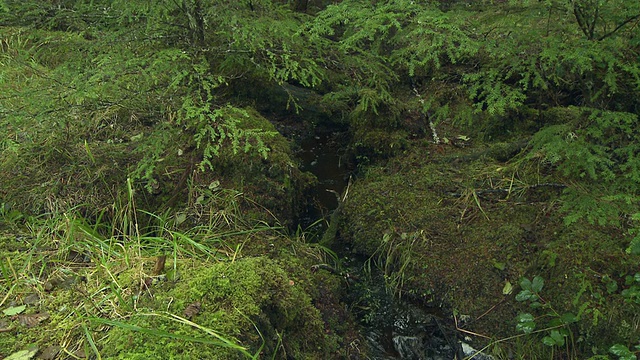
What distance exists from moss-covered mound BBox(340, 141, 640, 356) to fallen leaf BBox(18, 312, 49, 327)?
2.59 meters

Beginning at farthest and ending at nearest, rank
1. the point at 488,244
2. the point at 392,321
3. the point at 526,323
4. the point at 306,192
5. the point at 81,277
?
the point at 306,192 < the point at 488,244 < the point at 392,321 < the point at 526,323 < the point at 81,277

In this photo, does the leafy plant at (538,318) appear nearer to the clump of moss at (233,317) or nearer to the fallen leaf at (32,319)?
the clump of moss at (233,317)

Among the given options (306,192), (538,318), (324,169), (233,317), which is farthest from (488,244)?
(233,317)

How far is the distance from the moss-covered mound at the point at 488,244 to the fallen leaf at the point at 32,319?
259cm

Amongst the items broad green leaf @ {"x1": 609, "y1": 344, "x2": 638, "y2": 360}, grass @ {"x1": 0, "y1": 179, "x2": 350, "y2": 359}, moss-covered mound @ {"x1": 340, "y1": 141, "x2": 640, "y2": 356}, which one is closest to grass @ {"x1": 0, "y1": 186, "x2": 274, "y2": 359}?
grass @ {"x1": 0, "y1": 179, "x2": 350, "y2": 359}

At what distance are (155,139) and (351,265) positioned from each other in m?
2.11

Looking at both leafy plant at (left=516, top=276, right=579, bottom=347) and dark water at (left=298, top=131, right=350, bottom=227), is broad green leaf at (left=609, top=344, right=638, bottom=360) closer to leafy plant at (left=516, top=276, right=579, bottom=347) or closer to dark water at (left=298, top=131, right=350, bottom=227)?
leafy plant at (left=516, top=276, right=579, bottom=347)

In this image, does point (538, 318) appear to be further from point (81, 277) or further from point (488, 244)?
point (81, 277)

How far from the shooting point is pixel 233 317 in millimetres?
2480

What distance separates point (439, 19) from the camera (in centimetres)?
330

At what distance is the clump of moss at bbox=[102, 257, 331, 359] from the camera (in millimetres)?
2199

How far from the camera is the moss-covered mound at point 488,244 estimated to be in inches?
125

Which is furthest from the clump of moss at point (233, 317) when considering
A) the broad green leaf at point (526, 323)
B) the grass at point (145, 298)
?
the broad green leaf at point (526, 323)

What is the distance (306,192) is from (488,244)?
1.95 metres
